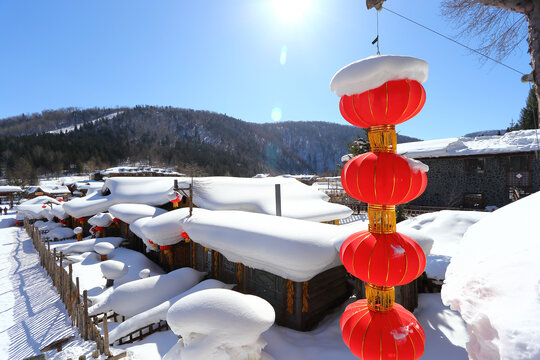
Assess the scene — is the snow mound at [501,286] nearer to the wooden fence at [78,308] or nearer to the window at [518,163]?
the wooden fence at [78,308]

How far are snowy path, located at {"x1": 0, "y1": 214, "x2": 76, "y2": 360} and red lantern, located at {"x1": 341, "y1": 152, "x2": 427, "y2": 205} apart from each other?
10.5m

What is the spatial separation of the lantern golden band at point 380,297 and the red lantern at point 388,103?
2.18m

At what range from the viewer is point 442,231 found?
11289 mm

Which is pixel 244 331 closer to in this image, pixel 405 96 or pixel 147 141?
pixel 405 96

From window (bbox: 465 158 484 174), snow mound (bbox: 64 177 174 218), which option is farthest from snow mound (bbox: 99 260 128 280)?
window (bbox: 465 158 484 174)

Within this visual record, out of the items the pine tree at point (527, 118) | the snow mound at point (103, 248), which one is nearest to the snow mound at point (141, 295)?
the snow mound at point (103, 248)

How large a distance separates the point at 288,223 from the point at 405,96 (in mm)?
5723

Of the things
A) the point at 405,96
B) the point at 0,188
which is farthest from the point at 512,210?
the point at 0,188

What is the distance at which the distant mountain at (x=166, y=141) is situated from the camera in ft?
251

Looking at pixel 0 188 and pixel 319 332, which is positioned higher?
pixel 0 188

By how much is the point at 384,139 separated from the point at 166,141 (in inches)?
4732

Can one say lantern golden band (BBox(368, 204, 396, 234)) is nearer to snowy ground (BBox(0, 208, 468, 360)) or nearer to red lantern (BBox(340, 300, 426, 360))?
red lantern (BBox(340, 300, 426, 360))

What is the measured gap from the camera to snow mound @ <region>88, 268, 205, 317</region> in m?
8.87

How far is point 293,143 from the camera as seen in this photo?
158 metres
